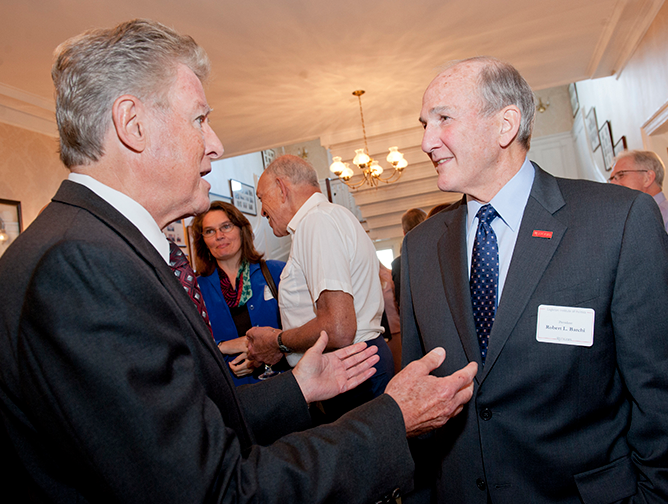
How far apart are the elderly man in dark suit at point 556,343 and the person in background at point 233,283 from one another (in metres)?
1.30

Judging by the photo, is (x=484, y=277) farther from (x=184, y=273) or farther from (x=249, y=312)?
(x=249, y=312)

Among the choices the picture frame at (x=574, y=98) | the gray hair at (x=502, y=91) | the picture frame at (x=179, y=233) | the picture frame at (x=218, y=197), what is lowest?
the gray hair at (x=502, y=91)

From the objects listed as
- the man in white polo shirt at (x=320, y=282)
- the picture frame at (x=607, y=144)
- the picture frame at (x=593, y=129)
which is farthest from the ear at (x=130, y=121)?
the picture frame at (x=593, y=129)

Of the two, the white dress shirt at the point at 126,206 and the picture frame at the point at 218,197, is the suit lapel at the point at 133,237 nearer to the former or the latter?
the white dress shirt at the point at 126,206

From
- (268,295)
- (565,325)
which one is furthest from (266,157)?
(565,325)

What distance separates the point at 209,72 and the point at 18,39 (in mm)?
3723

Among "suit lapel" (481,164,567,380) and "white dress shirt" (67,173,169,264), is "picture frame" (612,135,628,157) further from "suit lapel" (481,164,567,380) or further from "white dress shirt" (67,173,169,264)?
"white dress shirt" (67,173,169,264)

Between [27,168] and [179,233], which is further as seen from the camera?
[179,233]

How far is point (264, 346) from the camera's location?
214cm

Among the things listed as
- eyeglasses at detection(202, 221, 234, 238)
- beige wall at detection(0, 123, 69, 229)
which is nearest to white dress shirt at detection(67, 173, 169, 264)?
eyeglasses at detection(202, 221, 234, 238)

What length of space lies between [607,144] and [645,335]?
23.6ft

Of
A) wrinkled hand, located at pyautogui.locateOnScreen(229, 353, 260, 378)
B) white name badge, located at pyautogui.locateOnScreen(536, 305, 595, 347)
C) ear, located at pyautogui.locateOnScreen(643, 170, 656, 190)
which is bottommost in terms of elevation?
wrinkled hand, located at pyautogui.locateOnScreen(229, 353, 260, 378)

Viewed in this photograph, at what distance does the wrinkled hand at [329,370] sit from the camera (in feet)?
4.21

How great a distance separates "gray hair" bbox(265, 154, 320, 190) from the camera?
2.34 meters
